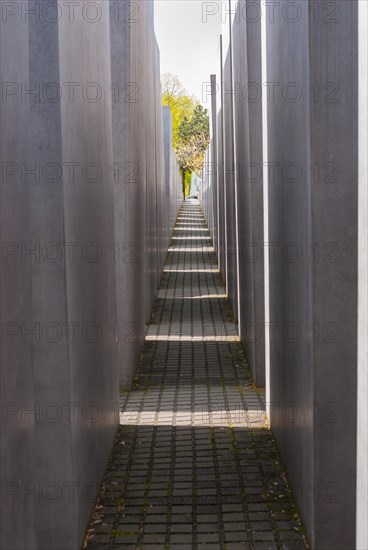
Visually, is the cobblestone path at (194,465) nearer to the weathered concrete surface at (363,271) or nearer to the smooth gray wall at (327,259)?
the smooth gray wall at (327,259)

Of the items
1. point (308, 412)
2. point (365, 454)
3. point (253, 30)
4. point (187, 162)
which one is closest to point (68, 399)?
point (308, 412)

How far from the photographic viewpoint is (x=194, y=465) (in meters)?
7.13

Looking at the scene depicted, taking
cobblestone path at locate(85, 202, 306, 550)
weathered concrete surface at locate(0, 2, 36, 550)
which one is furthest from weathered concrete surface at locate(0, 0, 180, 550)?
cobblestone path at locate(85, 202, 306, 550)

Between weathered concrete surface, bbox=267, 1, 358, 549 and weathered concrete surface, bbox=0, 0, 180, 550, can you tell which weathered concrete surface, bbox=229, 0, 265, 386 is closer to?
weathered concrete surface, bbox=0, 0, 180, 550

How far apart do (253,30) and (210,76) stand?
1879 cm

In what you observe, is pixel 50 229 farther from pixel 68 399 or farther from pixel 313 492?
pixel 313 492

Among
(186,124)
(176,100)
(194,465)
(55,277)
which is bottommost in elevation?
(194,465)

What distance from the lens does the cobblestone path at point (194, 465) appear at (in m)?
5.71

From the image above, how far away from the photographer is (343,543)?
17.0 feet

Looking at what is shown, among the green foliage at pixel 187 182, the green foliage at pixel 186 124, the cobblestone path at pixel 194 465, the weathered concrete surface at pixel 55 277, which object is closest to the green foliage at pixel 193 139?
the green foliage at pixel 186 124

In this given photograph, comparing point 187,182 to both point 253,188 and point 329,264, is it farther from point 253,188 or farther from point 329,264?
point 329,264

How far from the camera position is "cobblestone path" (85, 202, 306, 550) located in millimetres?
5707

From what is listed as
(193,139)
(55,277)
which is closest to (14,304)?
(55,277)

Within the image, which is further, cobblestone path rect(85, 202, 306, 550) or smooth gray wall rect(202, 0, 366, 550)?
cobblestone path rect(85, 202, 306, 550)
